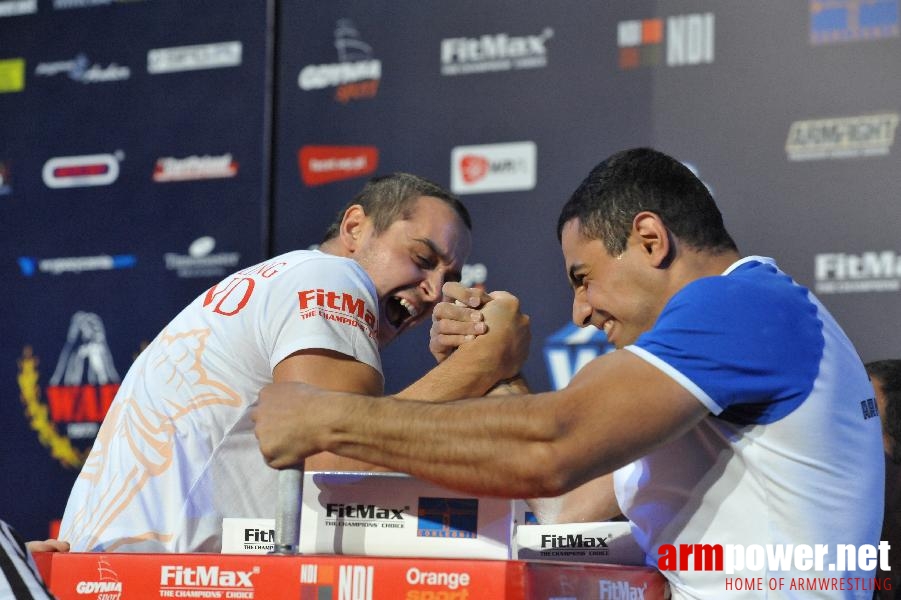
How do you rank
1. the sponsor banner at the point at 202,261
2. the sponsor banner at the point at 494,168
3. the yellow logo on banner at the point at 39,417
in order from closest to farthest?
1. the sponsor banner at the point at 494,168
2. the sponsor banner at the point at 202,261
3. the yellow logo on banner at the point at 39,417

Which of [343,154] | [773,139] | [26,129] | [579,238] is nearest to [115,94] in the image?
[26,129]

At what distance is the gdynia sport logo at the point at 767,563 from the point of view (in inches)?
53.0

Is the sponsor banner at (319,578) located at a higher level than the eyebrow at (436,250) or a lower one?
lower

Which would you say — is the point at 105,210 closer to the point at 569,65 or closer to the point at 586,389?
the point at 569,65

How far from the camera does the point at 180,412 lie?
5.78ft

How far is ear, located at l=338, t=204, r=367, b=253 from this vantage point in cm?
230

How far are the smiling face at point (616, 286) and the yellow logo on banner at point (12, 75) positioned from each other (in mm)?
3015

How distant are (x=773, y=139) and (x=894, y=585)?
123 centimetres

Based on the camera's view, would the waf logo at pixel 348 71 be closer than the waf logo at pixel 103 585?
No

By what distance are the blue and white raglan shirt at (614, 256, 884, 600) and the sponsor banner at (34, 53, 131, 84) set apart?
2999mm

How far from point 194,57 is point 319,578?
2.98 m

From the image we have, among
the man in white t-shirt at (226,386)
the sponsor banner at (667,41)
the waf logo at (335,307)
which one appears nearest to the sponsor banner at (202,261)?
the sponsor banner at (667,41)

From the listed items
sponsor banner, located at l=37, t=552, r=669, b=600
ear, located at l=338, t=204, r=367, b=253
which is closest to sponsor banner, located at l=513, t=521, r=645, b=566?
sponsor banner, located at l=37, t=552, r=669, b=600

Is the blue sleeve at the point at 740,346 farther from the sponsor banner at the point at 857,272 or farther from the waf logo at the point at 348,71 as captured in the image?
the waf logo at the point at 348,71
